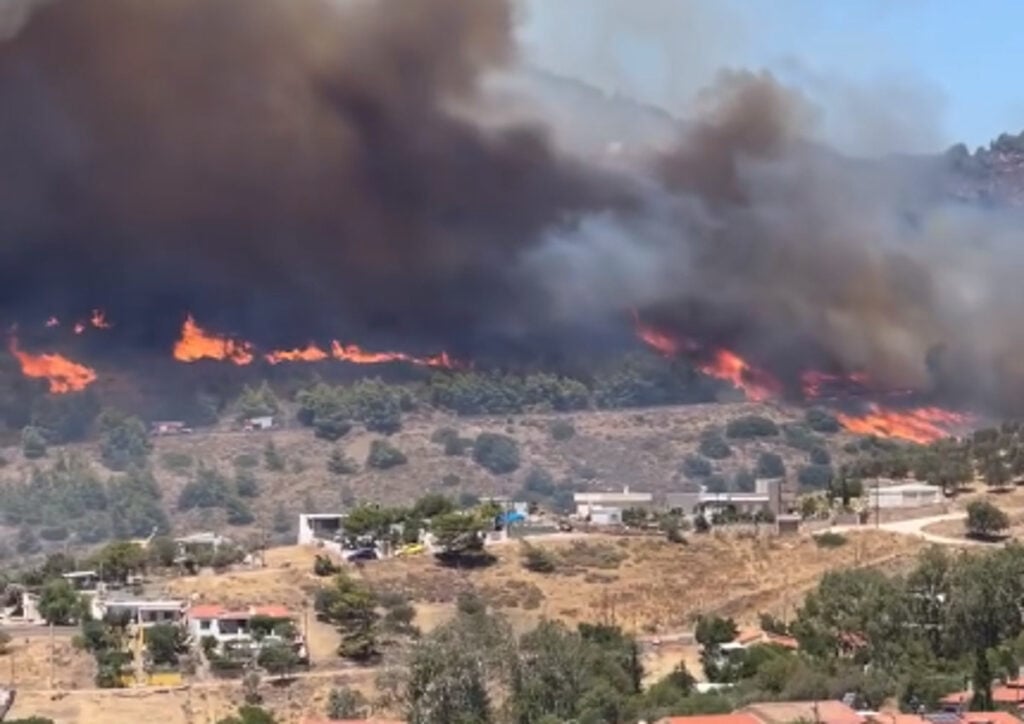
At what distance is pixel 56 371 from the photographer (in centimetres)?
9988

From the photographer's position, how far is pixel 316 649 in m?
A: 59.9

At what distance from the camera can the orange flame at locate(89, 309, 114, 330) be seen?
310 ft

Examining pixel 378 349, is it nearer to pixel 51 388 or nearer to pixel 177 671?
pixel 51 388

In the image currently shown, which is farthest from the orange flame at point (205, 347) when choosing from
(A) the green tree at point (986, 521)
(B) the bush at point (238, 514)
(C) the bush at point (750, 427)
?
(A) the green tree at point (986, 521)

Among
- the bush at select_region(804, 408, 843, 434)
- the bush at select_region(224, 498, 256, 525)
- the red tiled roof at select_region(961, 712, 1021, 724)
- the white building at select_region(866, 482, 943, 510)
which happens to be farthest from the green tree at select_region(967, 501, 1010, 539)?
the bush at select_region(804, 408, 843, 434)

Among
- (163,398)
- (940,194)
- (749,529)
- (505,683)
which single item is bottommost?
(505,683)

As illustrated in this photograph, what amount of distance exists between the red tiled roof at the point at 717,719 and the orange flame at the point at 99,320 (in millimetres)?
53443

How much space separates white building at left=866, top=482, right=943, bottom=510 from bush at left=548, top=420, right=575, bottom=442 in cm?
3086

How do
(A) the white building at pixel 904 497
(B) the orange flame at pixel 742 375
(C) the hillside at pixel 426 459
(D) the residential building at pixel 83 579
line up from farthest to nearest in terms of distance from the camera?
(B) the orange flame at pixel 742 375, (C) the hillside at pixel 426 459, (A) the white building at pixel 904 497, (D) the residential building at pixel 83 579

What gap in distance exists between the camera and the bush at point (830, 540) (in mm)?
70438

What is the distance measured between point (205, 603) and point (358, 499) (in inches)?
1240

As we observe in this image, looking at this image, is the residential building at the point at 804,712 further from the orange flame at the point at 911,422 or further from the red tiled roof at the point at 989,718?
the orange flame at the point at 911,422

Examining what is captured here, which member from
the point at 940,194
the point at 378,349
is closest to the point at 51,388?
the point at 378,349

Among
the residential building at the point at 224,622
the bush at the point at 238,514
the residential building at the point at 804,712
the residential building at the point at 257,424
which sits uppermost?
the residential building at the point at 257,424
